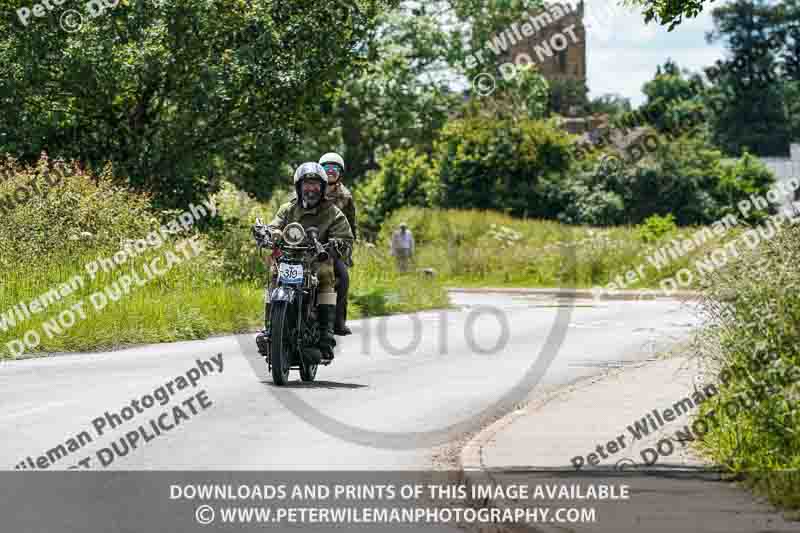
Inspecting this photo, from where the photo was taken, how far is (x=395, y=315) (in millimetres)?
27250

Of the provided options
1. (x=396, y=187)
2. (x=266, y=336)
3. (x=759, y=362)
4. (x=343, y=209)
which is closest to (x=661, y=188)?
(x=396, y=187)

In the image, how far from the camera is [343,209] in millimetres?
16109

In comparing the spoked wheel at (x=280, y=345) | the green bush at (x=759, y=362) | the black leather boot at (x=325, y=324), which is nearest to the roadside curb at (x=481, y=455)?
the green bush at (x=759, y=362)

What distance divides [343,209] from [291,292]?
2909mm

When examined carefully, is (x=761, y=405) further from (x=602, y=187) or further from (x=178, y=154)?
(x=602, y=187)

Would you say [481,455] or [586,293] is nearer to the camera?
[481,455]

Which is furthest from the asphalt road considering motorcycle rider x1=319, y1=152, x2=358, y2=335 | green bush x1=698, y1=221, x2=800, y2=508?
green bush x1=698, y1=221, x2=800, y2=508

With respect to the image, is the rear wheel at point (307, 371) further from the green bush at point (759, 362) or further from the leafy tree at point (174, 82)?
the leafy tree at point (174, 82)

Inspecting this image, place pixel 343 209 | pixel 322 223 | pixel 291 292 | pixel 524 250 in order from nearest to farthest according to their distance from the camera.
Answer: pixel 291 292 → pixel 322 223 → pixel 343 209 → pixel 524 250

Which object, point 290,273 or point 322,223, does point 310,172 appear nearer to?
point 322,223

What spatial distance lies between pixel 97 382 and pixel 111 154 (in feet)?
49.9

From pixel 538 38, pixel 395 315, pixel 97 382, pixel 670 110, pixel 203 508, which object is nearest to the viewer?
pixel 203 508

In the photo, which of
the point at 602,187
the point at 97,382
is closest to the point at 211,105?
the point at 97,382

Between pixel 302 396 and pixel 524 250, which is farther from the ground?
pixel 524 250
